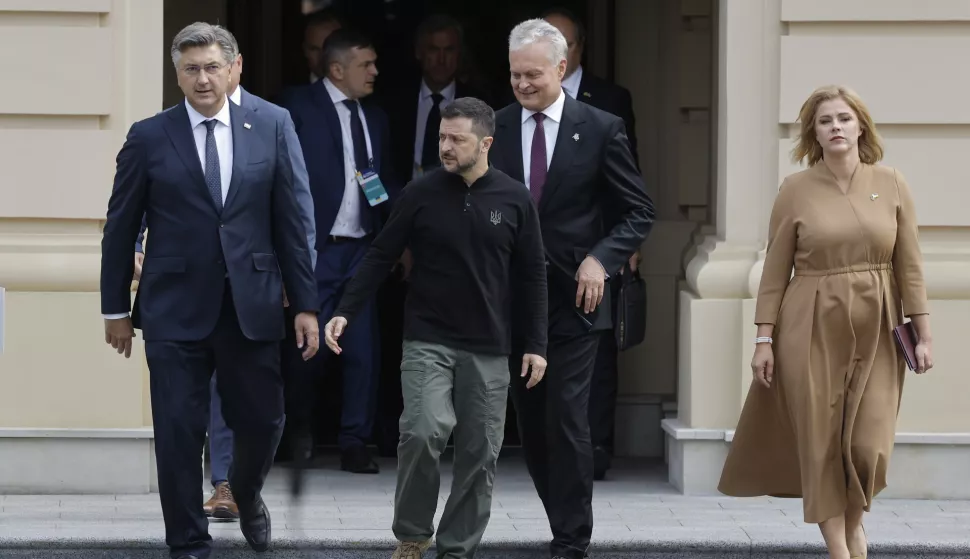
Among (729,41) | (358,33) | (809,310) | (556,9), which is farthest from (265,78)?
(809,310)

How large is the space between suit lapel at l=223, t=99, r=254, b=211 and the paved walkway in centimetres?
141

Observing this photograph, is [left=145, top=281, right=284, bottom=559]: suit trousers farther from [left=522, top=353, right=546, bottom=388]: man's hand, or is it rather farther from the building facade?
the building facade

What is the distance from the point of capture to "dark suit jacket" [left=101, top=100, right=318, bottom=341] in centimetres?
639

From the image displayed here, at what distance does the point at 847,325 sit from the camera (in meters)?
6.32

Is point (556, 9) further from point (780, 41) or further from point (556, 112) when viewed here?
point (556, 112)

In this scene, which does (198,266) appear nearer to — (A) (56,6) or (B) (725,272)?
(A) (56,6)

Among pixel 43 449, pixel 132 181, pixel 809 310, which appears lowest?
pixel 43 449

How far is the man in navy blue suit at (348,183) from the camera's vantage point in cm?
859

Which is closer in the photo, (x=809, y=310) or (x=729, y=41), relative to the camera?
(x=809, y=310)

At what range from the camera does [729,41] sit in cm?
809

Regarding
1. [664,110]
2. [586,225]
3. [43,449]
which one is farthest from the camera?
[664,110]

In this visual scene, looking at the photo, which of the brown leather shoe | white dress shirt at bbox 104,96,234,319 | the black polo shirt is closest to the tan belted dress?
the black polo shirt

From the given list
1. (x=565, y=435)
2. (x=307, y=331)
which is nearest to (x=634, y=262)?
(x=565, y=435)

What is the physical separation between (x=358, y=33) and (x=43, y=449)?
241 cm
